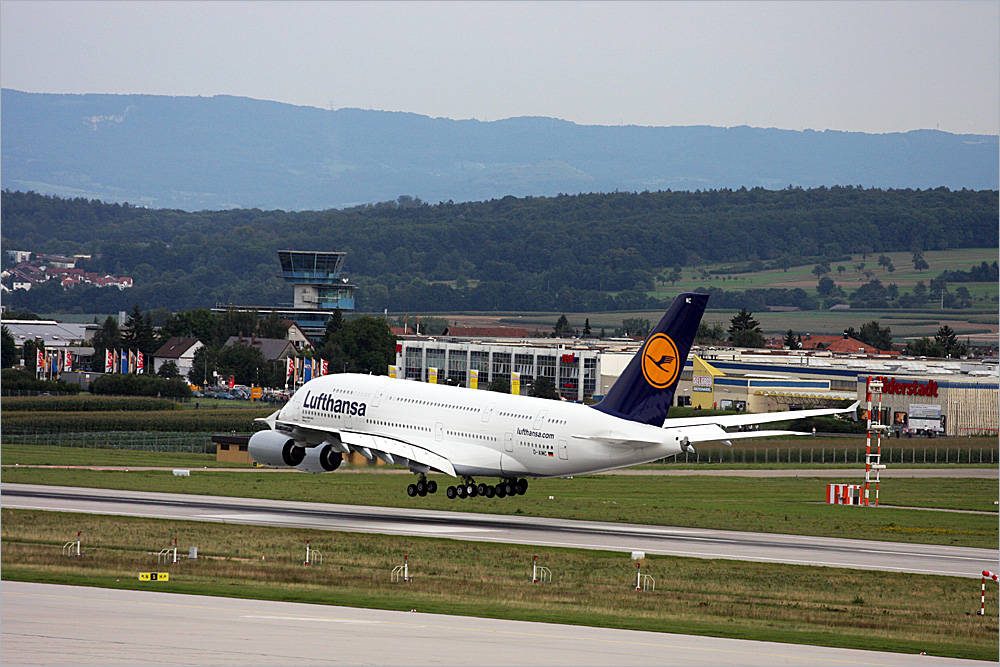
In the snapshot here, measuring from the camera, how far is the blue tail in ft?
166

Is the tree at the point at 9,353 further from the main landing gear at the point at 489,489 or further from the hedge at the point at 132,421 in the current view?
the main landing gear at the point at 489,489

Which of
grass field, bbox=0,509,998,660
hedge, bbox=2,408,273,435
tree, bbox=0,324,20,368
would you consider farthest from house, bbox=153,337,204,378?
grass field, bbox=0,509,998,660

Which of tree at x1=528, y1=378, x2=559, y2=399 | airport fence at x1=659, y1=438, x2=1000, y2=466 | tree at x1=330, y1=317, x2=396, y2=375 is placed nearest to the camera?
airport fence at x1=659, y1=438, x2=1000, y2=466

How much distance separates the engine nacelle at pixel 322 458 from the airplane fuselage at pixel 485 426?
813 millimetres

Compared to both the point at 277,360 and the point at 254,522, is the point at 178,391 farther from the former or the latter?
the point at 254,522

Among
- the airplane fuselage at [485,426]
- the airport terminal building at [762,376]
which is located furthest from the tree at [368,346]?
the airplane fuselage at [485,426]

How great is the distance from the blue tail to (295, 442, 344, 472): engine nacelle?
1718 centimetres

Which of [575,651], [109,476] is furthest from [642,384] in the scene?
[109,476]

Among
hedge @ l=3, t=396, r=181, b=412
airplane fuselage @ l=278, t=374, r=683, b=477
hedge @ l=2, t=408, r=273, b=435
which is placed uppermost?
airplane fuselage @ l=278, t=374, r=683, b=477

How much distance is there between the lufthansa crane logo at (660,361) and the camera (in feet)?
167

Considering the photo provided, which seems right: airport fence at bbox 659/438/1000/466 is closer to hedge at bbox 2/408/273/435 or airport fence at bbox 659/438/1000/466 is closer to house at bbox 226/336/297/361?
hedge at bbox 2/408/273/435

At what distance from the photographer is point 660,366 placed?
50969 millimetres

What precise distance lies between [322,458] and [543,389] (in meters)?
92.8

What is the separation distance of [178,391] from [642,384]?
10335cm
